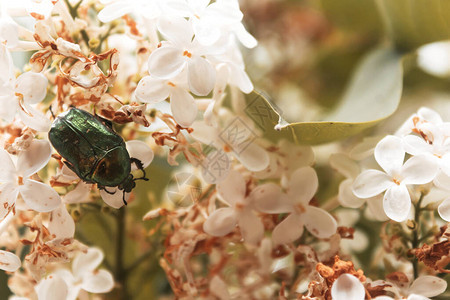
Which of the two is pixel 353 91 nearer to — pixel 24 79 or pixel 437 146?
pixel 437 146

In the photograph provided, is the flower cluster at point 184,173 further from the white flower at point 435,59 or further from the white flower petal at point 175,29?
the white flower at point 435,59

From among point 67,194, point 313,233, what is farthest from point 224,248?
point 67,194

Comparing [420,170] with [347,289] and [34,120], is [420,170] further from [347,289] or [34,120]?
[34,120]

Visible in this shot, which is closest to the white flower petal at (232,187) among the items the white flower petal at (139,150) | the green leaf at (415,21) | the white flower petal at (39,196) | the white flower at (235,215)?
the white flower at (235,215)

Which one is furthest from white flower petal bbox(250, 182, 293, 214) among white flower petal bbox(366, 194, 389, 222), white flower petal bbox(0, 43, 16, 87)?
white flower petal bbox(0, 43, 16, 87)

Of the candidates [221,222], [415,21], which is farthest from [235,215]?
[415,21]
